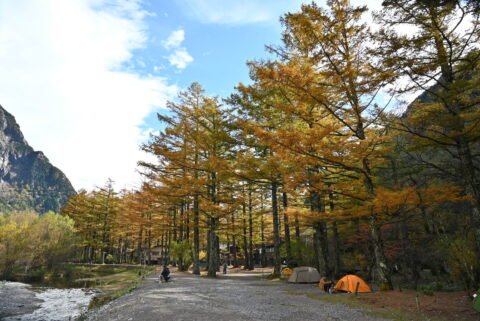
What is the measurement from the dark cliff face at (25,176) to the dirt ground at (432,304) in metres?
188

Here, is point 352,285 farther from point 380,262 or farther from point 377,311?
point 377,311

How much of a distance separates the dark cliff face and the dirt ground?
618ft

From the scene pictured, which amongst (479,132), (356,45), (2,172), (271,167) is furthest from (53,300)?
(2,172)

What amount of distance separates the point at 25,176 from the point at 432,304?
21678 centimetres

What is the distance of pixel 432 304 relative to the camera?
23.4 feet

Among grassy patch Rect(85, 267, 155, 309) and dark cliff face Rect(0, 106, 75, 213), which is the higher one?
dark cliff face Rect(0, 106, 75, 213)

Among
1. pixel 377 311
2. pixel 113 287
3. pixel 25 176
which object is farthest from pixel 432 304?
pixel 25 176

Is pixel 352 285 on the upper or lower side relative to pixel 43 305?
upper

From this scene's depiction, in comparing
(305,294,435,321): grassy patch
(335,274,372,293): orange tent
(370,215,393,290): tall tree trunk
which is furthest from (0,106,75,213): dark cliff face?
(370,215,393,290): tall tree trunk

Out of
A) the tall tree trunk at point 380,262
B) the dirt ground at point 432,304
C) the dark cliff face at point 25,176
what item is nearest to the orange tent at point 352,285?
the tall tree trunk at point 380,262

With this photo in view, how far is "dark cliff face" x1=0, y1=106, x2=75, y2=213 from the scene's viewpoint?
155m

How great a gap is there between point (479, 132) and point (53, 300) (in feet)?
68.4

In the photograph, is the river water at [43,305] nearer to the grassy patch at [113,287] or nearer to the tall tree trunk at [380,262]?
the grassy patch at [113,287]

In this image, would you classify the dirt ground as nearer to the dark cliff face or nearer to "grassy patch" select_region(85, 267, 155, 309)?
"grassy patch" select_region(85, 267, 155, 309)
